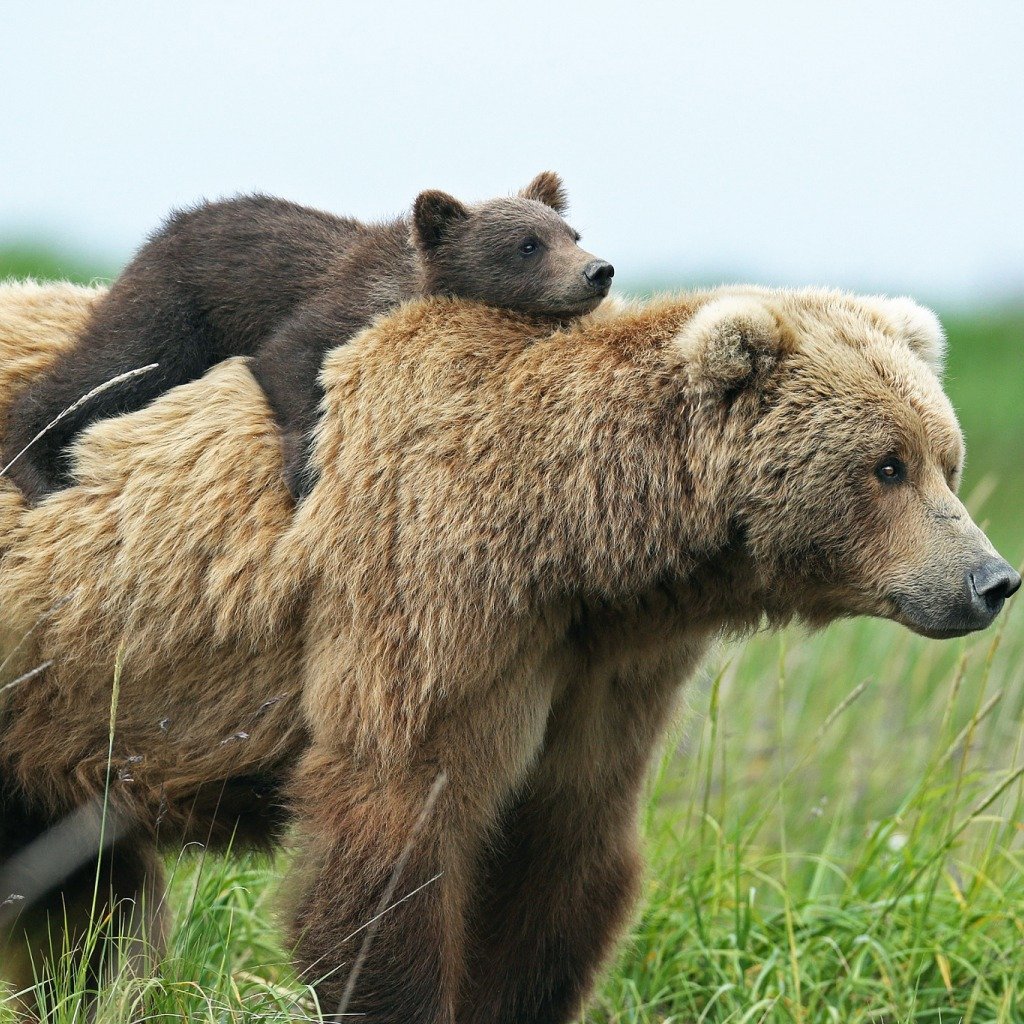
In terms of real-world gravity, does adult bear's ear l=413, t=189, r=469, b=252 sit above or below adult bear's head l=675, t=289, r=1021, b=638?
above

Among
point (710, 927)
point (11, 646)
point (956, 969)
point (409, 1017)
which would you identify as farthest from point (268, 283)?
point (956, 969)

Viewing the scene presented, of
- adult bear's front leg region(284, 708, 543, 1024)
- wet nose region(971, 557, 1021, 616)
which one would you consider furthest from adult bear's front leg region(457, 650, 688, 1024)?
wet nose region(971, 557, 1021, 616)

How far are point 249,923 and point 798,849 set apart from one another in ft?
8.85

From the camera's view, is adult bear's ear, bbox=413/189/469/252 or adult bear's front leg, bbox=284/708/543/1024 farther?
adult bear's ear, bbox=413/189/469/252

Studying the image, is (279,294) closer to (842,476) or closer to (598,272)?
(598,272)

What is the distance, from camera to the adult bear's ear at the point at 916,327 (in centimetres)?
426

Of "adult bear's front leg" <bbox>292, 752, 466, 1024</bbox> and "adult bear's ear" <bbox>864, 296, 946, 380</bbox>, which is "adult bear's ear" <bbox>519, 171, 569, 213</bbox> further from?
"adult bear's front leg" <bbox>292, 752, 466, 1024</bbox>

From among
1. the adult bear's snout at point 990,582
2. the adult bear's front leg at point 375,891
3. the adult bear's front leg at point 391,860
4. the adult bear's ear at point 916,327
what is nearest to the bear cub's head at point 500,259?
the adult bear's ear at point 916,327

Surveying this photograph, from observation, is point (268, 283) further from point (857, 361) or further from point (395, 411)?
point (857, 361)

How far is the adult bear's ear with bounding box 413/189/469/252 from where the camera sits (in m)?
4.22

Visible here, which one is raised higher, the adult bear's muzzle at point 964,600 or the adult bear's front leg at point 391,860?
the adult bear's muzzle at point 964,600

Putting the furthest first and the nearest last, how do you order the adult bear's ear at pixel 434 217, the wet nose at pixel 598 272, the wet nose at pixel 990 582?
1. the adult bear's ear at pixel 434 217
2. the wet nose at pixel 598 272
3. the wet nose at pixel 990 582

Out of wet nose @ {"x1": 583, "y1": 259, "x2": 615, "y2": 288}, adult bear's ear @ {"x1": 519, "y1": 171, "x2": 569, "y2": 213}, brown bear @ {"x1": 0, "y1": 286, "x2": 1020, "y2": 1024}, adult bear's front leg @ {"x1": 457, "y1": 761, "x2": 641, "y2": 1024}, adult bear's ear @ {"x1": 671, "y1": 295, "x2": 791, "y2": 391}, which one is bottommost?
adult bear's front leg @ {"x1": 457, "y1": 761, "x2": 641, "y2": 1024}

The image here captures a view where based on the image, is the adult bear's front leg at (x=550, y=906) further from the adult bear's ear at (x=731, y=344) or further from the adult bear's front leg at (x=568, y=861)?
the adult bear's ear at (x=731, y=344)
